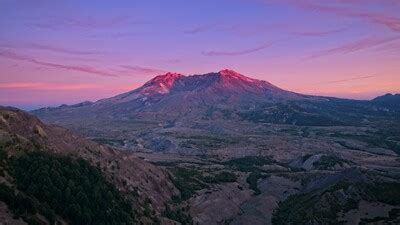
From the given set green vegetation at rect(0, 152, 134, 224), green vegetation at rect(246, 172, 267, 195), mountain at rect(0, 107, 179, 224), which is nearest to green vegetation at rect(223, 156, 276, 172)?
green vegetation at rect(246, 172, 267, 195)

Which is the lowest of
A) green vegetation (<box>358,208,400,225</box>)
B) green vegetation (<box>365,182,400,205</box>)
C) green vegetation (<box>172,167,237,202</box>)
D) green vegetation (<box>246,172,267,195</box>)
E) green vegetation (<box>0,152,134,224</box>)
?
green vegetation (<box>246,172,267,195</box>)

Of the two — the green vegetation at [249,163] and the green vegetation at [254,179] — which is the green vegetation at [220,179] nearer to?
the green vegetation at [254,179]

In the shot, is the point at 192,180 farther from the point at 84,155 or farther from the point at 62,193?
the point at 62,193

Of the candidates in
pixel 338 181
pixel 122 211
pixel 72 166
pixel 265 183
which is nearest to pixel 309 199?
pixel 338 181

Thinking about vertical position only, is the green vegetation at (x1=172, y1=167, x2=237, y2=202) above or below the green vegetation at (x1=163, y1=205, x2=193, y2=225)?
above

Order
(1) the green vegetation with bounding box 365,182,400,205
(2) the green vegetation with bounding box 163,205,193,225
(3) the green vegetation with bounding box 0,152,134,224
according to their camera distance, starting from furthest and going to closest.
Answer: (1) the green vegetation with bounding box 365,182,400,205
(2) the green vegetation with bounding box 163,205,193,225
(3) the green vegetation with bounding box 0,152,134,224

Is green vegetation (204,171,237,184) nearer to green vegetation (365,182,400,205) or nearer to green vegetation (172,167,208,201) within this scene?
green vegetation (172,167,208,201)

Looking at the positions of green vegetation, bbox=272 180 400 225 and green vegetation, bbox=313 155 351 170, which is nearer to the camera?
green vegetation, bbox=272 180 400 225

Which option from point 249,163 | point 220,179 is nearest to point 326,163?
point 249,163
